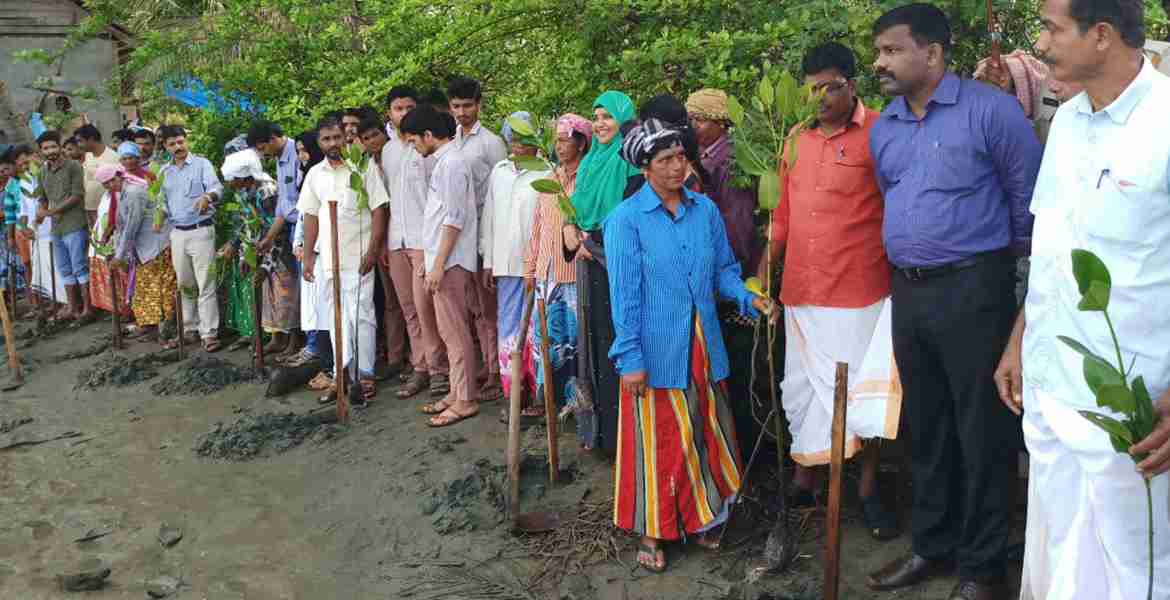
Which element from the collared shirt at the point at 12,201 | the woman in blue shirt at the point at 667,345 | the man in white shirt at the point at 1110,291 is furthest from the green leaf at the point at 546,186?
the collared shirt at the point at 12,201

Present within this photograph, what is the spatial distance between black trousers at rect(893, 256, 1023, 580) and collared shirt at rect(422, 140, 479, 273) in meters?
3.16

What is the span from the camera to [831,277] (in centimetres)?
384

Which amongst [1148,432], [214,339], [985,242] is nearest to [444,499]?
[985,242]

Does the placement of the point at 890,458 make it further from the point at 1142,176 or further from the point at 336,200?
the point at 336,200

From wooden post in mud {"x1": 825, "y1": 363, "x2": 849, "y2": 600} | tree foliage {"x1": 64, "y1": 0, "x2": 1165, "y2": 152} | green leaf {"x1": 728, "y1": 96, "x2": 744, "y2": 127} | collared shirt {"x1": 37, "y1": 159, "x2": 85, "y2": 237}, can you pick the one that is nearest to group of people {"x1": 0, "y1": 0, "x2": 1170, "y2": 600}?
green leaf {"x1": 728, "y1": 96, "x2": 744, "y2": 127}

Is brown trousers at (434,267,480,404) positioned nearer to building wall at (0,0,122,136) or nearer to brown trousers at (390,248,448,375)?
brown trousers at (390,248,448,375)

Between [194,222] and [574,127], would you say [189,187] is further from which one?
[574,127]

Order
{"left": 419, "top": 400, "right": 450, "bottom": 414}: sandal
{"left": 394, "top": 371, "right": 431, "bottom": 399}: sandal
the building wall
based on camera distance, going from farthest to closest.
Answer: the building wall < {"left": 394, "top": 371, "right": 431, "bottom": 399}: sandal < {"left": 419, "top": 400, "right": 450, "bottom": 414}: sandal

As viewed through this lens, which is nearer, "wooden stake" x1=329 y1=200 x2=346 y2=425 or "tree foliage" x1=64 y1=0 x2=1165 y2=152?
"tree foliage" x1=64 y1=0 x2=1165 y2=152

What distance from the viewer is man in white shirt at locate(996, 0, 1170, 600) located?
97.0 inches

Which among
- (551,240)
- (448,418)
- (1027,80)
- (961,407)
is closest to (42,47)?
(448,418)

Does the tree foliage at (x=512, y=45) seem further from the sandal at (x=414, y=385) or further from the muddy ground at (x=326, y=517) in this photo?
the muddy ground at (x=326, y=517)

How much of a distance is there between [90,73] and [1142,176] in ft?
61.5

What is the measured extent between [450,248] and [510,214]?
18.5 inches
